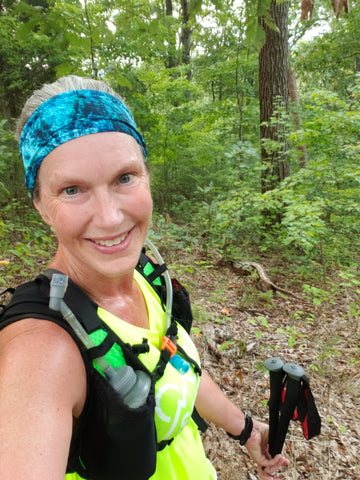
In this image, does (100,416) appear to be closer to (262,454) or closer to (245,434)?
(245,434)

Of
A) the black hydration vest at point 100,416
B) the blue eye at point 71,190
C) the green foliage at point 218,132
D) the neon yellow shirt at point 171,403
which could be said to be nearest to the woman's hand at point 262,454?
the neon yellow shirt at point 171,403

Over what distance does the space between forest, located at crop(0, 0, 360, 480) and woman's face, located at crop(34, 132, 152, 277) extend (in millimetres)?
1182

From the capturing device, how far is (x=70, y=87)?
1082mm

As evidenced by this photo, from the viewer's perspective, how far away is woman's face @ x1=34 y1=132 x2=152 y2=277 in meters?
0.93

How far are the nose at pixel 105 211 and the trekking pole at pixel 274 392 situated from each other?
1.13 m

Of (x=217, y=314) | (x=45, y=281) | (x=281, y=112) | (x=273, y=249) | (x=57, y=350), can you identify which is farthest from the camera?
(x=273, y=249)

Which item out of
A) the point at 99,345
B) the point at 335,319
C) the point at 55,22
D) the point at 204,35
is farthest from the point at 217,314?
the point at 204,35

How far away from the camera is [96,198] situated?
96 cm

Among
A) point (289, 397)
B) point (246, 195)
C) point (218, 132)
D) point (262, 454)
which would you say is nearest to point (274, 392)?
point (289, 397)

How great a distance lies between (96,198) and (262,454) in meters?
1.79

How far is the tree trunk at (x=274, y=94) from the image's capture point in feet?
18.8

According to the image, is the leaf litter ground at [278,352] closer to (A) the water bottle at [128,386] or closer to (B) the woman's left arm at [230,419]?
(B) the woman's left arm at [230,419]

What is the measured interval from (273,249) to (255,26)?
195 inches

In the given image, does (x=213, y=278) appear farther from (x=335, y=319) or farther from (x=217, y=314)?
(x=335, y=319)
